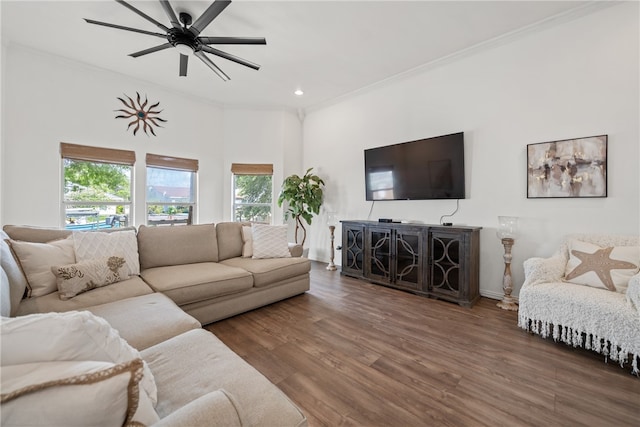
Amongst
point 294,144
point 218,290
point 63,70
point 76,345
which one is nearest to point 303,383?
point 218,290

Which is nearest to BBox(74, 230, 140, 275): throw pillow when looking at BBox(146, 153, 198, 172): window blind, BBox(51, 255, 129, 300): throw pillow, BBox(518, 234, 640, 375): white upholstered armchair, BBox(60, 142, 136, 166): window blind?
BBox(51, 255, 129, 300): throw pillow

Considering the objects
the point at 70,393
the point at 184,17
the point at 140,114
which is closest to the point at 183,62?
the point at 184,17

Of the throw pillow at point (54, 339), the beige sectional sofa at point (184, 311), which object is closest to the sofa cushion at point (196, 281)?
the beige sectional sofa at point (184, 311)

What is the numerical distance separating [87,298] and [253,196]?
3.49 meters

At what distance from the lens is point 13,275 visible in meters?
1.62

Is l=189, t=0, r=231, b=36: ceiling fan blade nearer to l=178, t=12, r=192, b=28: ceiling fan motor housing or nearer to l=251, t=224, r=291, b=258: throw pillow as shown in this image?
l=178, t=12, r=192, b=28: ceiling fan motor housing

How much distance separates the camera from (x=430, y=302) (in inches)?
117

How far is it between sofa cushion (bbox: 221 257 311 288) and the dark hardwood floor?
1.10 feet

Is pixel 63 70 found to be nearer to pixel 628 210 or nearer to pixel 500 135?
pixel 500 135

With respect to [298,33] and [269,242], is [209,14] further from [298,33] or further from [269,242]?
[269,242]

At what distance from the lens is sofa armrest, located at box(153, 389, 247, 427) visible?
2.15ft

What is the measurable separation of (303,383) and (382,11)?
323 centimetres

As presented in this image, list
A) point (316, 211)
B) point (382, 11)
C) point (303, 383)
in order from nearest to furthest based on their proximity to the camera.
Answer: point (303, 383) → point (382, 11) → point (316, 211)

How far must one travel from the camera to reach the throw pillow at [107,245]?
85.0 inches
